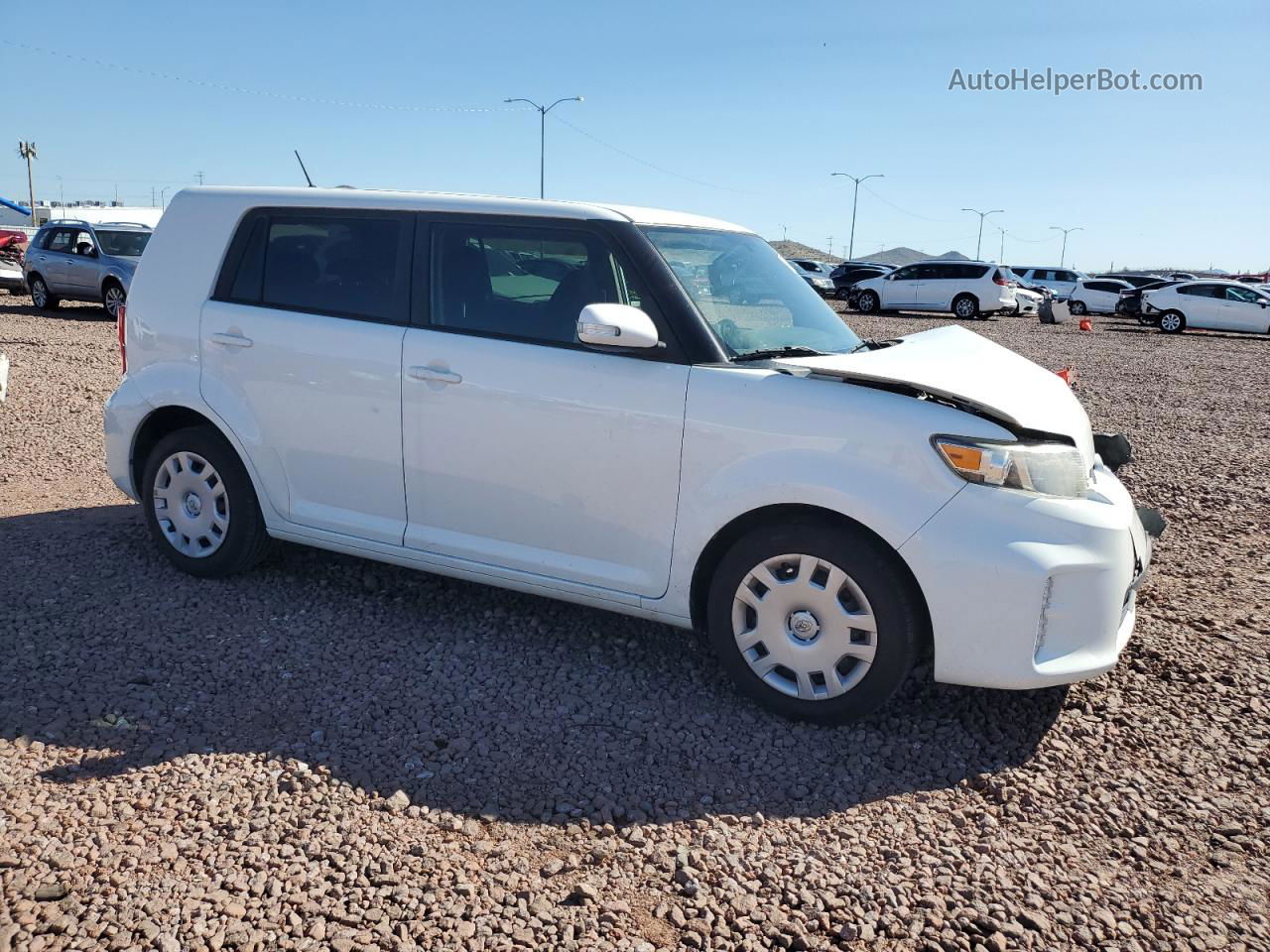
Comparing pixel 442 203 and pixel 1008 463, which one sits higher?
pixel 442 203

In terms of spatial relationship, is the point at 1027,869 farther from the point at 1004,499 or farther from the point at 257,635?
the point at 257,635

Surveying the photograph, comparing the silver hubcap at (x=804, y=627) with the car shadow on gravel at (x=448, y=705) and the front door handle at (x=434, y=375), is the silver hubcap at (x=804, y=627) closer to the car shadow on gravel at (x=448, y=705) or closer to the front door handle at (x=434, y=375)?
the car shadow on gravel at (x=448, y=705)

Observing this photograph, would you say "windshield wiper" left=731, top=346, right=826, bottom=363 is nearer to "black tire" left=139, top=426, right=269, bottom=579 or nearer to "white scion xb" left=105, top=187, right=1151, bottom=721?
"white scion xb" left=105, top=187, right=1151, bottom=721

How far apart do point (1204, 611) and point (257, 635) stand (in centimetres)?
444

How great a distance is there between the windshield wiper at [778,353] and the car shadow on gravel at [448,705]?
130 cm

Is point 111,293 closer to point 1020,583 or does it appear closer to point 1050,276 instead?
point 1020,583

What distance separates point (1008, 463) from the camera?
344 centimetres

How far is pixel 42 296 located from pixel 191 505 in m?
18.2

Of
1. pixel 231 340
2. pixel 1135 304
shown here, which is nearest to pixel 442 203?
pixel 231 340

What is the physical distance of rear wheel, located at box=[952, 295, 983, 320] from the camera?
105 feet

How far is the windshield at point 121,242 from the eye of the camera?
19.2m

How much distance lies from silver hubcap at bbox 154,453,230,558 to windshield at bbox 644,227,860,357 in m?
2.44

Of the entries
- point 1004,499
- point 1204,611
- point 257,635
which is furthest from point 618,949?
point 1204,611

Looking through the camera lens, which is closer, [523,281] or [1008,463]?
[1008,463]
